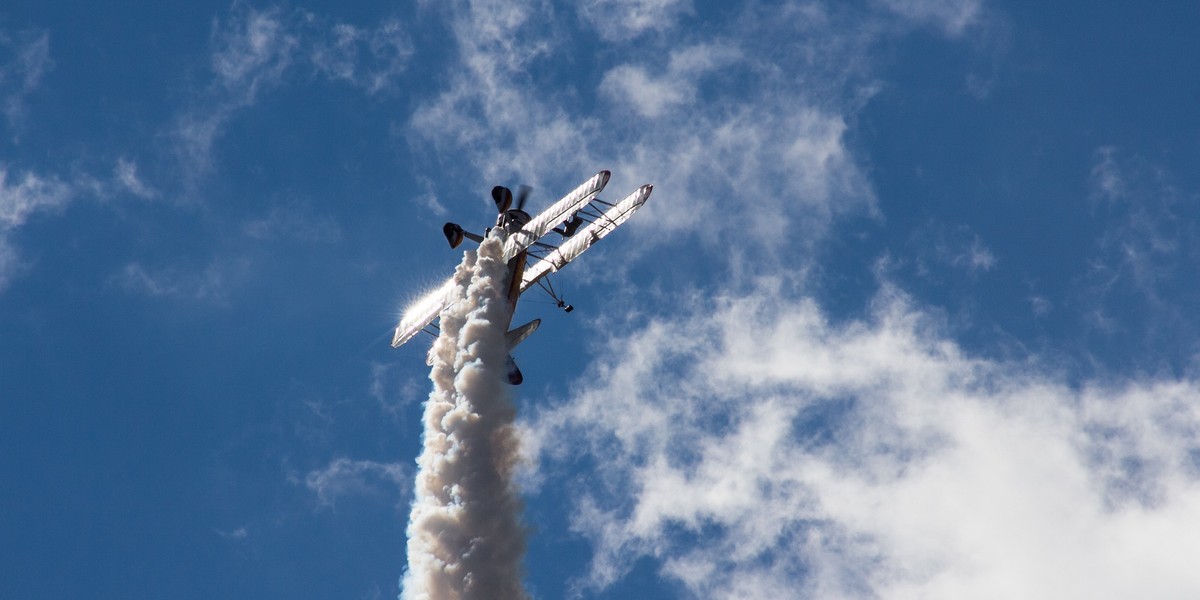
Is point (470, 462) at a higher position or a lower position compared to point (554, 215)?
lower

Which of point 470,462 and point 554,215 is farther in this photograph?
point 554,215

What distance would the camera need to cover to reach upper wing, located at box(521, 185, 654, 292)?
102 m

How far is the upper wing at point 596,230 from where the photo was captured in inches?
4001

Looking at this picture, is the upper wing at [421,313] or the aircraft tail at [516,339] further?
the upper wing at [421,313]

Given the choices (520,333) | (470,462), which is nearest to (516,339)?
(520,333)

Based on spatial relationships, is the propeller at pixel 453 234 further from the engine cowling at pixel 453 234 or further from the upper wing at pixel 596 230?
the upper wing at pixel 596 230

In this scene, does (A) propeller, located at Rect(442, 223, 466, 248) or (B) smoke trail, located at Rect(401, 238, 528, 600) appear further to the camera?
(A) propeller, located at Rect(442, 223, 466, 248)

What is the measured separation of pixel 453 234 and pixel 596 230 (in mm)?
8307

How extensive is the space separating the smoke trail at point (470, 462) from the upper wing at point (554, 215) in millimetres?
1085

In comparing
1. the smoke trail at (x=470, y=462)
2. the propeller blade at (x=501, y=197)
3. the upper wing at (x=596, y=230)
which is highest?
the propeller blade at (x=501, y=197)

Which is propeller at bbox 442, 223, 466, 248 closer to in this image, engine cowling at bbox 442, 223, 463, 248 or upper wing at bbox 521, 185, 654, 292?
engine cowling at bbox 442, 223, 463, 248

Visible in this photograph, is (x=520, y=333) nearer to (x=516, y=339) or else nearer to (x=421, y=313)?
(x=516, y=339)

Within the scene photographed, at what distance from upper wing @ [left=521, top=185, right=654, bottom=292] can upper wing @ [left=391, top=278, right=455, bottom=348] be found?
5.54 meters

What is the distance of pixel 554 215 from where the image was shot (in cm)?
10206
